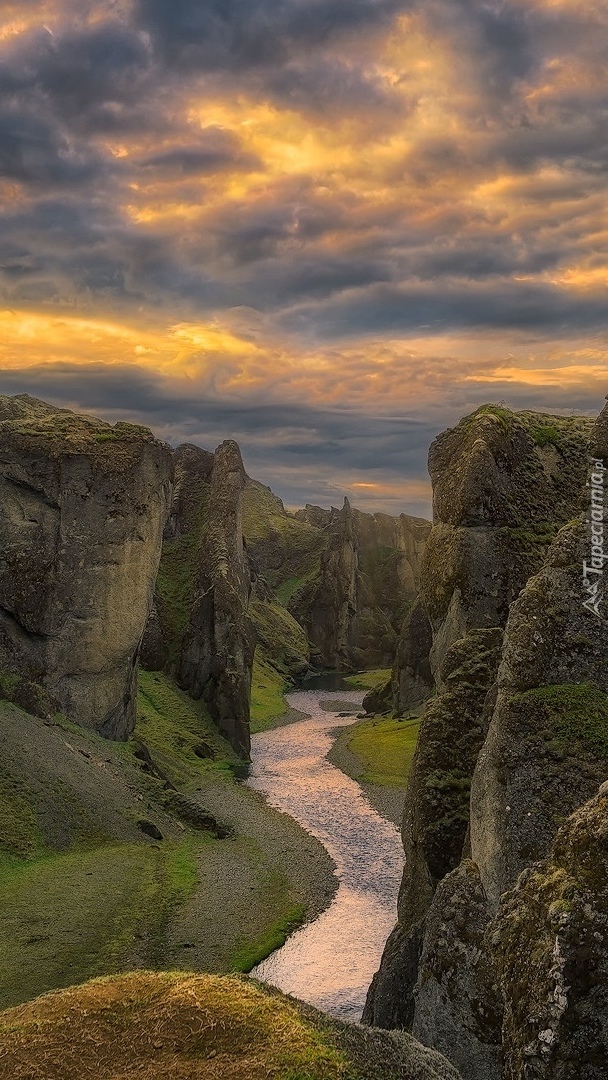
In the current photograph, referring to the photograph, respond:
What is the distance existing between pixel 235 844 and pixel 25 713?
1878 centimetres

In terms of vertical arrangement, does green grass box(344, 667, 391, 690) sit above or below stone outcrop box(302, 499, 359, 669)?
below

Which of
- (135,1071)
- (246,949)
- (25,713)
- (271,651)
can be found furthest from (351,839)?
(271,651)

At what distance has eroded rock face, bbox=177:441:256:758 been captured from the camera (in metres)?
93.4

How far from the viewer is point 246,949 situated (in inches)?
1558

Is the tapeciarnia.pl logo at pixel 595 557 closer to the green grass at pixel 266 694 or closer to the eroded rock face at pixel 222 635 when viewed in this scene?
the eroded rock face at pixel 222 635

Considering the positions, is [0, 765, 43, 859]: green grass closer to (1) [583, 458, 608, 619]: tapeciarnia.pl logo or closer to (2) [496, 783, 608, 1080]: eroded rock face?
(1) [583, 458, 608, 619]: tapeciarnia.pl logo

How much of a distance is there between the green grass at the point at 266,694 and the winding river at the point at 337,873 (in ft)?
32.9

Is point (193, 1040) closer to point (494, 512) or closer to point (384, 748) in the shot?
point (494, 512)

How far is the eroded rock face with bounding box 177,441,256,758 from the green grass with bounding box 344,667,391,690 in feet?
165

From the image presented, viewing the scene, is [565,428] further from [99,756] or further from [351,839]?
[99,756]

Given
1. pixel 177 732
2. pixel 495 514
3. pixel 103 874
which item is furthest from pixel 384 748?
pixel 495 514

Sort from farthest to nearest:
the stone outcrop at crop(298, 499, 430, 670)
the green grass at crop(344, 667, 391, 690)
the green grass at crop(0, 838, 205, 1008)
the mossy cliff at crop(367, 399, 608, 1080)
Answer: the stone outcrop at crop(298, 499, 430, 670)
the green grass at crop(344, 667, 391, 690)
the green grass at crop(0, 838, 205, 1008)
the mossy cliff at crop(367, 399, 608, 1080)

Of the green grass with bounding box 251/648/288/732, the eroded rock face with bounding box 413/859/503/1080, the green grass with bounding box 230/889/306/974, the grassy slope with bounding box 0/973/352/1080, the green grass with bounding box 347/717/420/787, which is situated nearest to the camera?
the grassy slope with bounding box 0/973/352/1080

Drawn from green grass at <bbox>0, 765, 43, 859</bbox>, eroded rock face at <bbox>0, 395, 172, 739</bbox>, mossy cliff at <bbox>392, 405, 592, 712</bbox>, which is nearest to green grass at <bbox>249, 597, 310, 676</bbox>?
eroded rock face at <bbox>0, 395, 172, 739</bbox>
